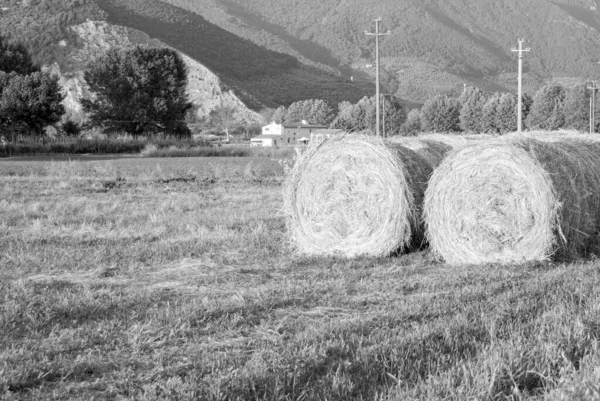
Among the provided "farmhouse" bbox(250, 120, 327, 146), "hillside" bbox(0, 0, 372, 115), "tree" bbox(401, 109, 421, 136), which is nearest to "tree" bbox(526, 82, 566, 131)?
"tree" bbox(401, 109, 421, 136)

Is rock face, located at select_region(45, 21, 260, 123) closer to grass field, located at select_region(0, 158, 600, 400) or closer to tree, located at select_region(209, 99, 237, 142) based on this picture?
tree, located at select_region(209, 99, 237, 142)

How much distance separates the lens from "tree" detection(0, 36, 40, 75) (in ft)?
230

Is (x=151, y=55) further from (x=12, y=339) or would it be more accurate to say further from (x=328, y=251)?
(x=12, y=339)

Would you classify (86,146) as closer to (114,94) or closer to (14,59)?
(114,94)

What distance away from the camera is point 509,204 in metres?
10.8

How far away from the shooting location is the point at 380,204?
11.6 m

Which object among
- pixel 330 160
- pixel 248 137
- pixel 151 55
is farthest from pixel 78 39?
pixel 330 160

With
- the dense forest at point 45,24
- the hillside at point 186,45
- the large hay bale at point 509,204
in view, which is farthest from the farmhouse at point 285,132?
the large hay bale at point 509,204

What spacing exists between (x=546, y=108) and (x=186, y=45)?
95690 mm

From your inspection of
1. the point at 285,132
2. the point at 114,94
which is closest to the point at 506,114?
the point at 285,132

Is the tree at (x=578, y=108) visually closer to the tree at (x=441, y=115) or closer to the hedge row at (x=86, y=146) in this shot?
the tree at (x=441, y=115)

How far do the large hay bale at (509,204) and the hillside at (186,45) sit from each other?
10943 centimetres

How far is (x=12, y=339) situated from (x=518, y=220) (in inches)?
280

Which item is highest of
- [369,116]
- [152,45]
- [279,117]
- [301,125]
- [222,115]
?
[152,45]
